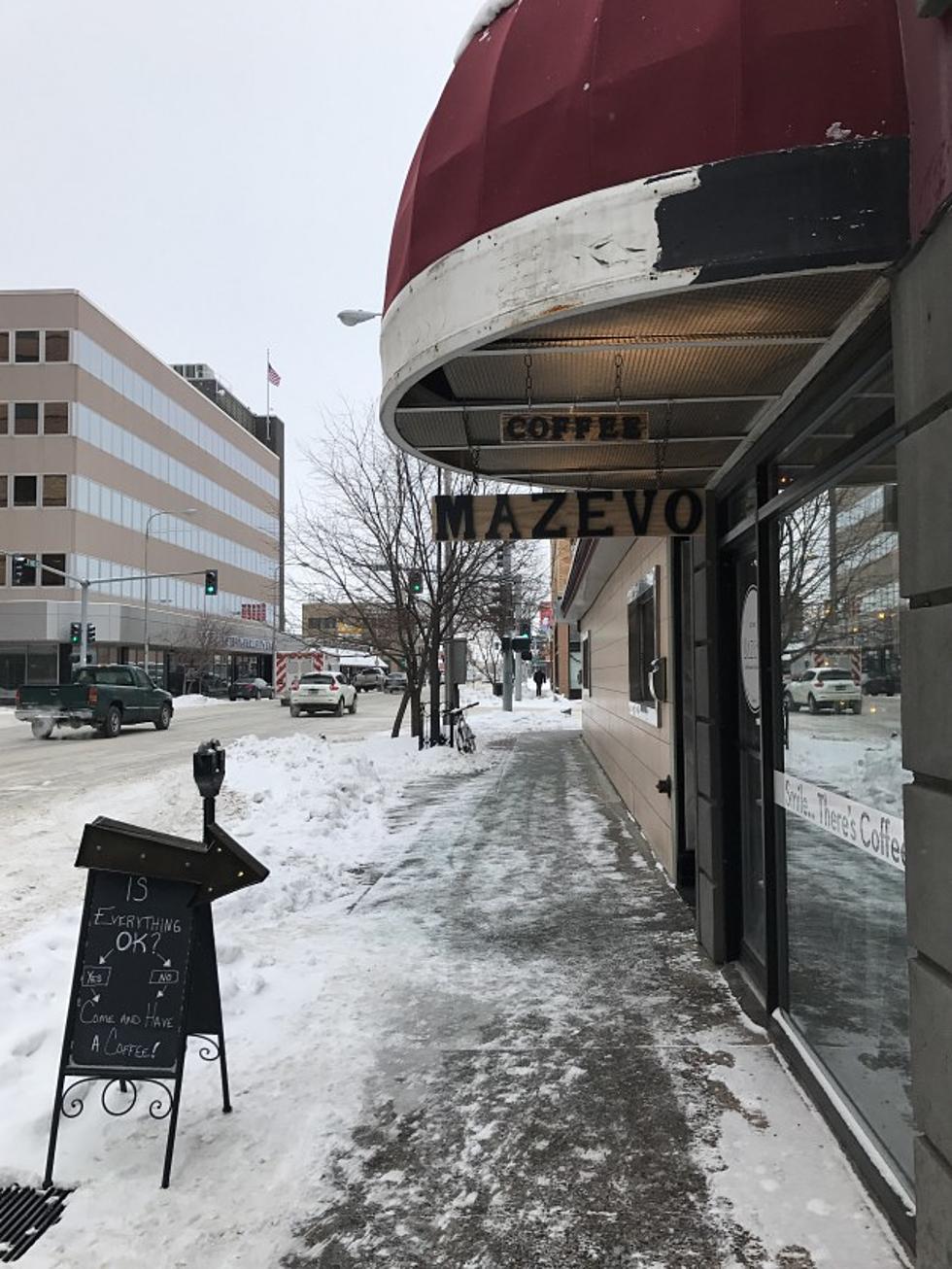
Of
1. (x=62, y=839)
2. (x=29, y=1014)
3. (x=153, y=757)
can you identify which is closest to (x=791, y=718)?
(x=29, y=1014)

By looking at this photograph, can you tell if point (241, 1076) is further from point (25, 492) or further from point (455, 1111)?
point (25, 492)

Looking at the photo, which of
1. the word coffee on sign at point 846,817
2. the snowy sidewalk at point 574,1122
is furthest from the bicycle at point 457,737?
the word coffee on sign at point 846,817

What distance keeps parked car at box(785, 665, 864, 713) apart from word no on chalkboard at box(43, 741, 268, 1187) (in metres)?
2.37

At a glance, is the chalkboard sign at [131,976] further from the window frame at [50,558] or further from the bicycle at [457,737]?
the window frame at [50,558]

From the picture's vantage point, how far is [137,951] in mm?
3350

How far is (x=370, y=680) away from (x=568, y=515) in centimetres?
5729

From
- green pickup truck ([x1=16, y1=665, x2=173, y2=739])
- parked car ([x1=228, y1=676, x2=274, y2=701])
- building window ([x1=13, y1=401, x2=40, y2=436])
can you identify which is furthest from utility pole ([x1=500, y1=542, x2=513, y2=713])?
building window ([x1=13, y1=401, x2=40, y2=436])

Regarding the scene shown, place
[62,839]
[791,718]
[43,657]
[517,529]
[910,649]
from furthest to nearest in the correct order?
[43,657]
[62,839]
[517,529]
[791,718]
[910,649]

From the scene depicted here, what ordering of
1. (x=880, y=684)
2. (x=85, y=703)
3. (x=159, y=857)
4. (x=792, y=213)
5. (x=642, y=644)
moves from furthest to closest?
1. (x=85, y=703)
2. (x=642, y=644)
3. (x=159, y=857)
4. (x=880, y=684)
5. (x=792, y=213)

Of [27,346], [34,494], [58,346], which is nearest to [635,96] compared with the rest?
[34,494]

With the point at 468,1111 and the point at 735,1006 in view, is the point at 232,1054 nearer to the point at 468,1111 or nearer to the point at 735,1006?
the point at 468,1111

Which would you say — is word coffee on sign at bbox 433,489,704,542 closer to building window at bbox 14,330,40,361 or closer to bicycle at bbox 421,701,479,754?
bicycle at bbox 421,701,479,754

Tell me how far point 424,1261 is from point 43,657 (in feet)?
174

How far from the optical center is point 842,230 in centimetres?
254
